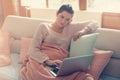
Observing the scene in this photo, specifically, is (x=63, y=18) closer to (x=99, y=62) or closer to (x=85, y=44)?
(x=85, y=44)

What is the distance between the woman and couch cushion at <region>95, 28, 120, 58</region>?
12 cm

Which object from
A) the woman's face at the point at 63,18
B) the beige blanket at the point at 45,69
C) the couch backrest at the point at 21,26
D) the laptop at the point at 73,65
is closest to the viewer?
the laptop at the point at 73,65

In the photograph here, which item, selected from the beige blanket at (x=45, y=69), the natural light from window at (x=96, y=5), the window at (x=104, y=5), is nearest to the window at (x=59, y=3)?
the natural light from window at (x=96, y=5)

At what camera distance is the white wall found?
9.39ft

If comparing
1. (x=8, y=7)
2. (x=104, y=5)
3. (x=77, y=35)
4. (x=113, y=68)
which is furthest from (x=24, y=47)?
(x=8, y=7)

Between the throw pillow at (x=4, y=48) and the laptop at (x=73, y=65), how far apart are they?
0.75 meters

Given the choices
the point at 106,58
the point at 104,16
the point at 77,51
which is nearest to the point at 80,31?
the point at 77,51

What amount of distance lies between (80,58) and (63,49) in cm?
42

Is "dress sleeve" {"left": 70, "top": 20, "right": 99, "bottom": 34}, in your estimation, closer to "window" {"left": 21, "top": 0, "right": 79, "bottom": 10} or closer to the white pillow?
the white pillow

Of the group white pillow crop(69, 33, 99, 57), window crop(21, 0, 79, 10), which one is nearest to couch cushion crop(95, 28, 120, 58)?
white pillow crop(69, 33, 99, 57)

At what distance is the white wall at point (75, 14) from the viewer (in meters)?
2.86

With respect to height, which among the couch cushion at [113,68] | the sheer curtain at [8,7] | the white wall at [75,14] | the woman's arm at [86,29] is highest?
the sheer curtain at [8,7]

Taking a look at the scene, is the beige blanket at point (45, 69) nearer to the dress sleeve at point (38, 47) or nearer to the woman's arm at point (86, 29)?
the dress sleeve at point (38, 47)

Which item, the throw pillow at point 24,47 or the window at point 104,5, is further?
the window at point 104,5
